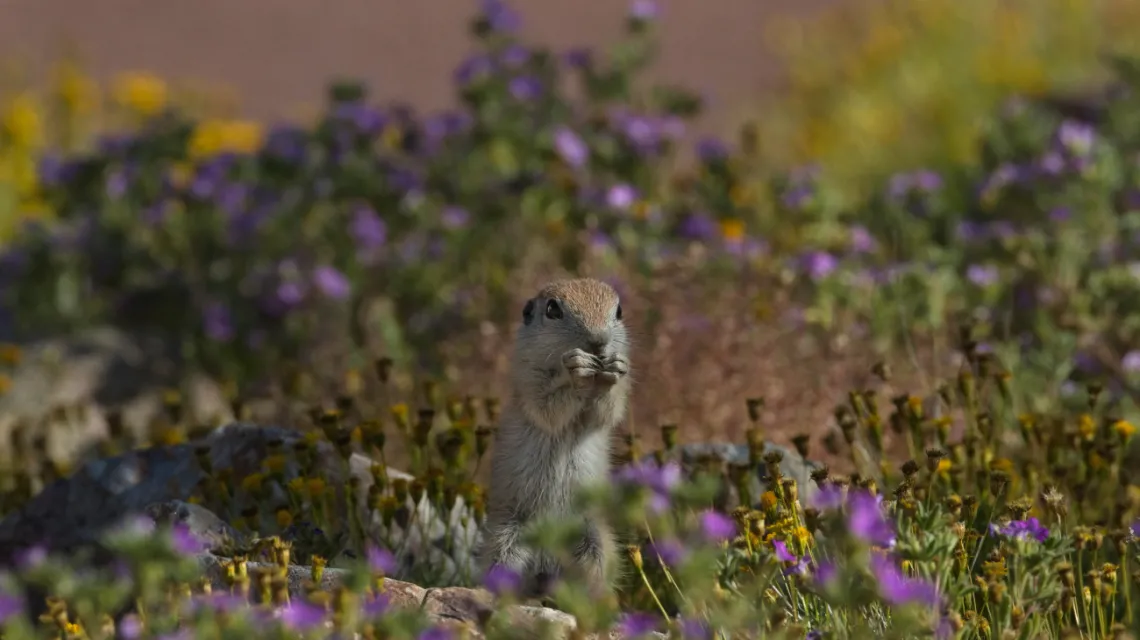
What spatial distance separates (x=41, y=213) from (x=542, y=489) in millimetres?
6013

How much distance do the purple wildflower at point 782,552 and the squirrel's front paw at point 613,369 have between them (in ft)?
2.32

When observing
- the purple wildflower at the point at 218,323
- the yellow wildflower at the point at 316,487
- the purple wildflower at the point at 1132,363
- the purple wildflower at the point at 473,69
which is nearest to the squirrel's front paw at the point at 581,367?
the yellow wildflower at the point at 316,487

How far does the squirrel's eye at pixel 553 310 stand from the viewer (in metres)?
4.96

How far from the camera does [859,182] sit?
10.9 metres

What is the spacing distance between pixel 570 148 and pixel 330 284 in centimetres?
135

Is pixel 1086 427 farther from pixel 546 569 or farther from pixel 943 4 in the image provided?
pixel 943 4

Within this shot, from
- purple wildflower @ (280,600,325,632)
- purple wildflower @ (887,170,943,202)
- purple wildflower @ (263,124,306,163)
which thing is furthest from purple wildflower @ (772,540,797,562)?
purple wildflower @ (263,124,306,163)

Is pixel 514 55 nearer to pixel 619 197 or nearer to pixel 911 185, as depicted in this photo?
pixel 619 197

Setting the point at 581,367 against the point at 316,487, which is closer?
the point at 581,367

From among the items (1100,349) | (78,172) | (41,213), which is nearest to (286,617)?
(1100,349)

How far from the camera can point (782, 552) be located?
4137mm

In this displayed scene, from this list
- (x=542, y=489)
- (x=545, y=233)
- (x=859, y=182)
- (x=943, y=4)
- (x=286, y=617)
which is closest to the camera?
(x=286, y=617)

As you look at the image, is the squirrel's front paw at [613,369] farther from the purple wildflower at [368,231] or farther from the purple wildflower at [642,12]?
the purple wildflower at [642,12]

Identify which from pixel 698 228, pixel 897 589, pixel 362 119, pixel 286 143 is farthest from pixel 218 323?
pixel 897 589
